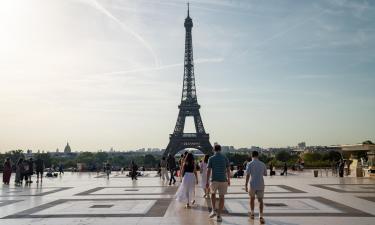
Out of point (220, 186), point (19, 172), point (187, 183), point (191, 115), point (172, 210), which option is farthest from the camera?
point (191, 115)

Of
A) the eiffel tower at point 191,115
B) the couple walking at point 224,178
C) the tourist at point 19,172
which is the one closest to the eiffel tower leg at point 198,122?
the eiffel tower at point 191,115

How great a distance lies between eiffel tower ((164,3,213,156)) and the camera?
9662cm

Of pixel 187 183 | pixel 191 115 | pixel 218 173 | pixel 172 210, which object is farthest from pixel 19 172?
pixel 191 115

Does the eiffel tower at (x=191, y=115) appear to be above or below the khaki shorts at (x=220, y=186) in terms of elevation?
above

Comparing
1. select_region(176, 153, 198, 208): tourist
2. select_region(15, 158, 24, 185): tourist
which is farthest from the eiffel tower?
select_region(176, 153, 198, 208): tourist

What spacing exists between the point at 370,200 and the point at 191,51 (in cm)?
8462

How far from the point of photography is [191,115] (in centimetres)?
9919

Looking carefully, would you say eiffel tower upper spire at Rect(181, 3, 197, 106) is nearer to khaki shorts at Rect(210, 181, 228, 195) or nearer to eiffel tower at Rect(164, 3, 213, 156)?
eiffel tower at Rect(164, 3, 213, 156)

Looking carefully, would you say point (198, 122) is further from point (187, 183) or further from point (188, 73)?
point (187, 183)

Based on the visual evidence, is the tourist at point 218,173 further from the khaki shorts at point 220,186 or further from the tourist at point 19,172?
the tourist at point 19,172

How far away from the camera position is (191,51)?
98.9m

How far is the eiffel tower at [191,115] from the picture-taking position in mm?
96625

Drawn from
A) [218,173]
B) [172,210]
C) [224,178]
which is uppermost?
[218,173]

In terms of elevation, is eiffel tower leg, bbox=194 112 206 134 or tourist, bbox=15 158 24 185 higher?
eiffel tower leg, bbox=194 112 206 134
